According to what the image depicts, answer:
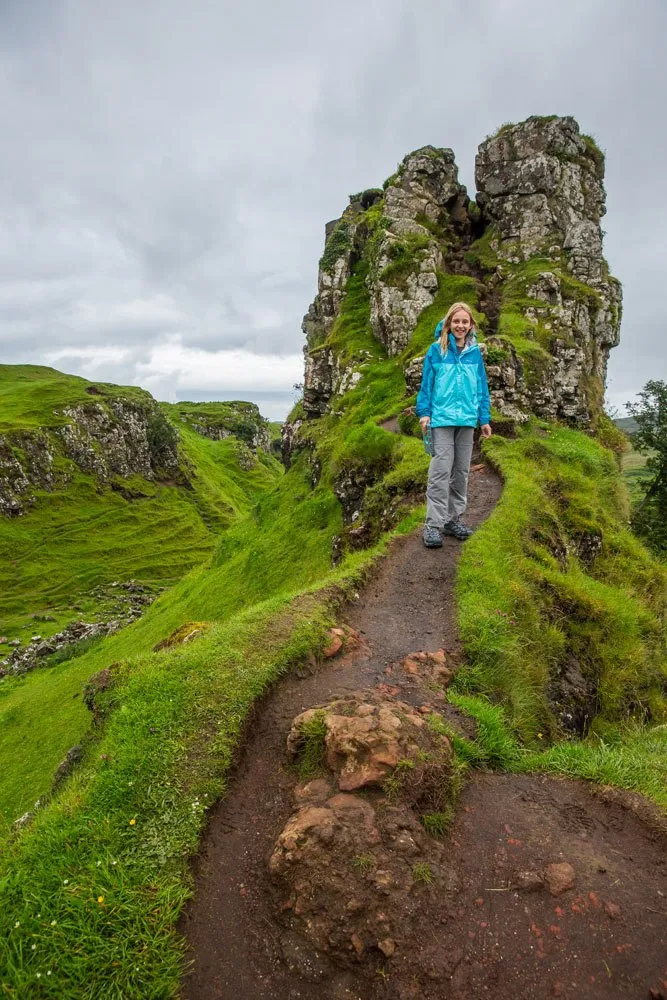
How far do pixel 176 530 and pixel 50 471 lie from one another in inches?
1154

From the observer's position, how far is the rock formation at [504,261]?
3350cm

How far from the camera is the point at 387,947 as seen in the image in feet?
13.7

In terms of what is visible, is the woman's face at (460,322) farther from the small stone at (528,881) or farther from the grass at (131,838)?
the small stone at (528,881)

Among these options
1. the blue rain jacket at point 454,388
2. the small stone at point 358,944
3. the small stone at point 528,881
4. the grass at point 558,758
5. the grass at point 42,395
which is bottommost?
the small stone at point 358,944

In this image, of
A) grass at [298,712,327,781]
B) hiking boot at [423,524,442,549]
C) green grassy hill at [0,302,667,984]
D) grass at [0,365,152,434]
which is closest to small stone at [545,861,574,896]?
green grassy hill at [0,302,667,984]

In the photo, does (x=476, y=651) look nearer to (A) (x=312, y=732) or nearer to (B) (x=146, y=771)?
(A) (x=312, y=732)

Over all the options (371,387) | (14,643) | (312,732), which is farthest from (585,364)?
(14,643)

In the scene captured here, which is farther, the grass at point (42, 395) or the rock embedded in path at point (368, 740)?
the grass at point (42, 395)

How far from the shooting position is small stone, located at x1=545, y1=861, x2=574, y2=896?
454 centimetres

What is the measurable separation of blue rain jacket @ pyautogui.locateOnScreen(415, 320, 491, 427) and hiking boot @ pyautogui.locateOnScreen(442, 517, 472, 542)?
9.10ft

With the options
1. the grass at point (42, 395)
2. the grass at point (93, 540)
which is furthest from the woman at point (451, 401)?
the grass at point (42, 395)

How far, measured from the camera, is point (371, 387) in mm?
33562

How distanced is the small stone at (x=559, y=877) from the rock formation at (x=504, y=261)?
26.7 metres

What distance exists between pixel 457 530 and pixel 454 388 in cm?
373
